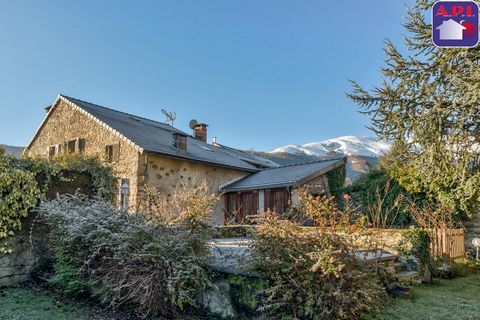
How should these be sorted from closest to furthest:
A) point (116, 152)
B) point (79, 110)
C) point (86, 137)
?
1. point (116, 152)
2. point (86, 137)
3. point (79, 110)

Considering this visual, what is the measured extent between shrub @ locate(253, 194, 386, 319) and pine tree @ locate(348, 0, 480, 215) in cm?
431

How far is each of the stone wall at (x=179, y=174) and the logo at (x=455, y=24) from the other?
8828mm

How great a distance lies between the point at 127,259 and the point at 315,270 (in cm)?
271

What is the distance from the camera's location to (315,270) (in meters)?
3.91

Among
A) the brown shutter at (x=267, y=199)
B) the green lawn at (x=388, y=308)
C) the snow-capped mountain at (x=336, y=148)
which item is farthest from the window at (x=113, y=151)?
the snow-capped mountain at (x=336, y=148)

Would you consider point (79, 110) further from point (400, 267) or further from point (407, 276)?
point (407, 276)

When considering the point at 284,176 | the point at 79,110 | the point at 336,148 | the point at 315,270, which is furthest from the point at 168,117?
the point at 336,148

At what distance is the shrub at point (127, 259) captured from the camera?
14.4 ft

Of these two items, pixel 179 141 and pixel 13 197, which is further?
pixel 179 141

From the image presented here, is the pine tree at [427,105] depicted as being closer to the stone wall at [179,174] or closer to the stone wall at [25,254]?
the stone wall at [179,174]

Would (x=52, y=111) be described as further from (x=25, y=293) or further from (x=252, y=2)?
(x=25, y=293)

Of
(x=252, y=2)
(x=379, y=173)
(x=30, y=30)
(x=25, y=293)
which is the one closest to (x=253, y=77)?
(x=252, y=2)

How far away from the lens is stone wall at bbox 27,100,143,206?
13.1 meters

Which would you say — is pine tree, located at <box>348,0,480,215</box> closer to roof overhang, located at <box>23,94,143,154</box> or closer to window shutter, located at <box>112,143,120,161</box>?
roof overhang, located at <box>23,94,143,154</box>
